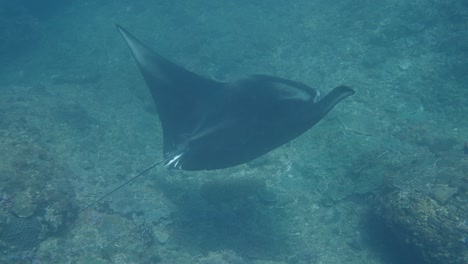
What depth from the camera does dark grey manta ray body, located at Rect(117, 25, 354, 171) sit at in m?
4.93

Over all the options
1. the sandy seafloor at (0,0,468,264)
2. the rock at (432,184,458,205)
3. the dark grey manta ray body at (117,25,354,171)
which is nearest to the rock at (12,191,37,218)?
the sandy seafloor at (0,0,468,264)

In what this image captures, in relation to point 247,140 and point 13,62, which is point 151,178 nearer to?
point 247,140

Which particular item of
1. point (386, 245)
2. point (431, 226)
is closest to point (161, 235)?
point (386, 245)

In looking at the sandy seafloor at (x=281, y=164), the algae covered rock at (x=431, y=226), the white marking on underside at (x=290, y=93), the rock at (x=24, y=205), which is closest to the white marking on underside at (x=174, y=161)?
the white marking on underside at (x=290, y=93)

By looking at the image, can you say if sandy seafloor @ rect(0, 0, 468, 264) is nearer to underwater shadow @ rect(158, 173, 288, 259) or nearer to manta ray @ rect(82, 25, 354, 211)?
underwater shadow @ rect(158, 173, 288, 259)

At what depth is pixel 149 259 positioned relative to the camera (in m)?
6.04

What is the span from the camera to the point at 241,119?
5.01m

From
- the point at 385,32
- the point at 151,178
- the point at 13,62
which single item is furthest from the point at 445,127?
the point at 13,62

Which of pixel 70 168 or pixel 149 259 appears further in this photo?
pixel 70 168

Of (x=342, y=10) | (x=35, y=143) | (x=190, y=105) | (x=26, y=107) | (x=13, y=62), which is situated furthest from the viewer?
(x=13, y=62)

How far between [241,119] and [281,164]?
3.35 m

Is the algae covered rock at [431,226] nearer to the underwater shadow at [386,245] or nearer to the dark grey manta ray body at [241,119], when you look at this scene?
Answer: the underwater shadow at [386,245]

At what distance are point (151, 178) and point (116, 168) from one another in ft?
3.18

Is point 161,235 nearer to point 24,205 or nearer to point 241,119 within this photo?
point 24,205
